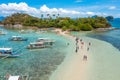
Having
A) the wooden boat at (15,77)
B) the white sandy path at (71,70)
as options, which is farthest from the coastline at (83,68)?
the wooden boat at (15,77)

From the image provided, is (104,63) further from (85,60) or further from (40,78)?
(40,78)

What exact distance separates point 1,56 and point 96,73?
24488 mm

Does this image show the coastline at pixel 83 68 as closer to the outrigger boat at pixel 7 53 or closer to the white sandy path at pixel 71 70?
the white sandy path at pixel 71 70

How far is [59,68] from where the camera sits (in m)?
42.8

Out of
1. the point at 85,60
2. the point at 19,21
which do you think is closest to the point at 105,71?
the point at 85,60

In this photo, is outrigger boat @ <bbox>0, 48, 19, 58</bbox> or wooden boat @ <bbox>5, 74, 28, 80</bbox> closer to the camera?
wooden boat @ <bbox>5, 74, 28, 80</bbox>

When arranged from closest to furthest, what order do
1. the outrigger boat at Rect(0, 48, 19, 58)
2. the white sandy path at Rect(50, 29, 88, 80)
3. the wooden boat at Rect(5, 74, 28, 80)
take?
the wooden boat at Rect(5, 74, 28, 80)
the white sandy path at Rect(50, 29, 88, 80)
the outrigger boat at Rect(0, 48, 19, 58)

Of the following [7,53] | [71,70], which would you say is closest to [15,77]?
[71,70]

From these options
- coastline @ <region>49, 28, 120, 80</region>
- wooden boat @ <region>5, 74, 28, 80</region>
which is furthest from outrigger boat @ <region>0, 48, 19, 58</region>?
wooden boat @ <region>5, 74, 28, 80</region>

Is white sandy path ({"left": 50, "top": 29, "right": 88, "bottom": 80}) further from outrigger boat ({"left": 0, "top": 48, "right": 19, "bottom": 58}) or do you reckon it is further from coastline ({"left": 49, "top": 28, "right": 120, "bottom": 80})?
outrigger boat ({"left": 0, "top": 48, "right": 19, "bottom": 58})

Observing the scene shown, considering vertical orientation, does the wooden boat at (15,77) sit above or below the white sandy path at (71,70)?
above

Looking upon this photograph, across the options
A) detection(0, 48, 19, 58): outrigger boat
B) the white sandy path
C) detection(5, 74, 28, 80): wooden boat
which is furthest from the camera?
detection(0, 48, 19, 58): outrigger boat

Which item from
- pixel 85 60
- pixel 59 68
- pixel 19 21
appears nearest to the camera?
pixel 59 68

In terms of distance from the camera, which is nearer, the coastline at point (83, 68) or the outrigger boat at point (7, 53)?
the coastline at point (83, 68)
